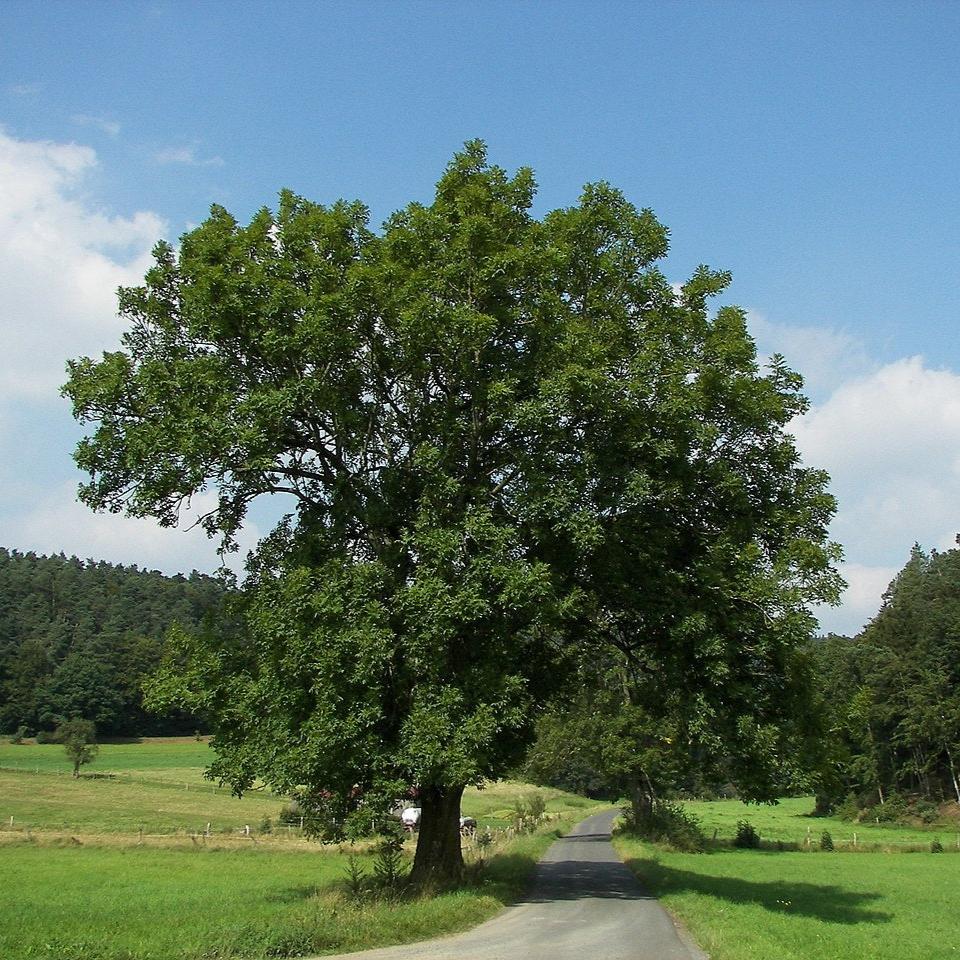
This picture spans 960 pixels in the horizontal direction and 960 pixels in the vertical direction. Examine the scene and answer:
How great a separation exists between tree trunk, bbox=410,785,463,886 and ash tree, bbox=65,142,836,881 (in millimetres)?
65

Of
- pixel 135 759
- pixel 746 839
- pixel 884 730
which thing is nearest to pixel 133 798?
pixel 135 759

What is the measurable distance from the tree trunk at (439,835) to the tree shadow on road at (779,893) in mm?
6236

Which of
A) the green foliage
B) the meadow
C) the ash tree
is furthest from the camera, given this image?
the green foliage

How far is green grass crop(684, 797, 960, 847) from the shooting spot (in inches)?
2473

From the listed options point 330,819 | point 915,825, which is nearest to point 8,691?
point 915,825

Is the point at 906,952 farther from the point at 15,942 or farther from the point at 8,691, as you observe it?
the point at 8,691

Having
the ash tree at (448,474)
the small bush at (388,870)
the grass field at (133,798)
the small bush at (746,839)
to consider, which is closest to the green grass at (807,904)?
the ash tree at (448,474)

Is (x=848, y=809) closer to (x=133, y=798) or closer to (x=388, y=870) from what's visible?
(x=133, y=798)

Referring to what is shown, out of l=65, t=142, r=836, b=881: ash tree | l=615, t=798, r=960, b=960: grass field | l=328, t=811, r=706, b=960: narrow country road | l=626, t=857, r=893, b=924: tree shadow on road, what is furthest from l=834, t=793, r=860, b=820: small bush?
l=65, t=142, r=836, b=881: ash tree

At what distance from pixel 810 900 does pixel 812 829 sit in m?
57.4

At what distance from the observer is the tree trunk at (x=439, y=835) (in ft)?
67.3

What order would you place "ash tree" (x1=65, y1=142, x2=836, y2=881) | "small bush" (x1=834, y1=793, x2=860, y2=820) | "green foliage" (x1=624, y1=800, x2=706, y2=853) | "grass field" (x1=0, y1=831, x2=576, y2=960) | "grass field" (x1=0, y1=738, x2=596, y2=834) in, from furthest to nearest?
1. "small bush" (x1=834, y1=793, x2=860, y2=820)
2. "grass field" (x1=0, y1=738, x2=596, y2=834)
3. "green foliage" (x1=624, y1=800, x2=706, y2=853)
4. "ash tree" (x1=65, y1=142, x2=836, y2=881)
5. "grass field" (x1=0, y1=831, x2=576, y2=960)

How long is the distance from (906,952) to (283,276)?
66.1 ft

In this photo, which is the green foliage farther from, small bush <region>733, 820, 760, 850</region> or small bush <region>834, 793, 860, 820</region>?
small bush <region>834, 793, 860, 820</region>
